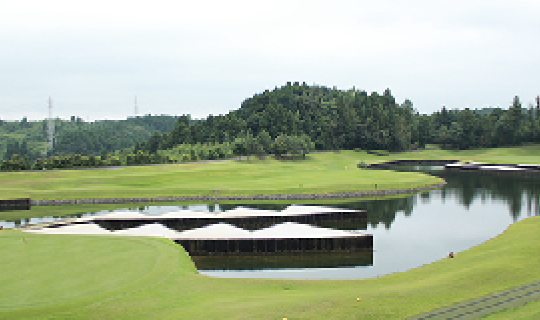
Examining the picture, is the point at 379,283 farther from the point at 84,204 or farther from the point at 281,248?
the point at 84,204

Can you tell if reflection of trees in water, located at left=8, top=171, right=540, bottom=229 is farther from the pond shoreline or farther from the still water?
the pond shoreline

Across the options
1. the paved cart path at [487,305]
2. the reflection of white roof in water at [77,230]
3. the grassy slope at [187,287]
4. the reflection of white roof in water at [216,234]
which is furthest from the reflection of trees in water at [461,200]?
the paved cart path at [487,305]

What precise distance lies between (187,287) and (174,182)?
6542 cm

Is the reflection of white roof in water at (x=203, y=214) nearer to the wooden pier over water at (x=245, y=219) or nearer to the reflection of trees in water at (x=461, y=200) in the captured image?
the wooden pier over water at (x=245, y=219)

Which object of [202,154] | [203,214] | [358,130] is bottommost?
[203,214]

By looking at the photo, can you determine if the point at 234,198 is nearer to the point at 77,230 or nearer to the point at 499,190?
the point at 77,230

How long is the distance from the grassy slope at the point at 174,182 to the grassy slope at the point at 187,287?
43.1 meters

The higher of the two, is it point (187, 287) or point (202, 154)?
point (202, 154)

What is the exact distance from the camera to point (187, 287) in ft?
75.9

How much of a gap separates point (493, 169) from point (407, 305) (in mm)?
119172

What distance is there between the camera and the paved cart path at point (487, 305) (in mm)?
17266

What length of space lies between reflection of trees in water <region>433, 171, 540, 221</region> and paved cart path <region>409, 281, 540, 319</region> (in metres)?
35.4

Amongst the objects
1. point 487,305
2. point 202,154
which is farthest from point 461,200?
point 202,154

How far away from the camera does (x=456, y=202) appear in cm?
6744
